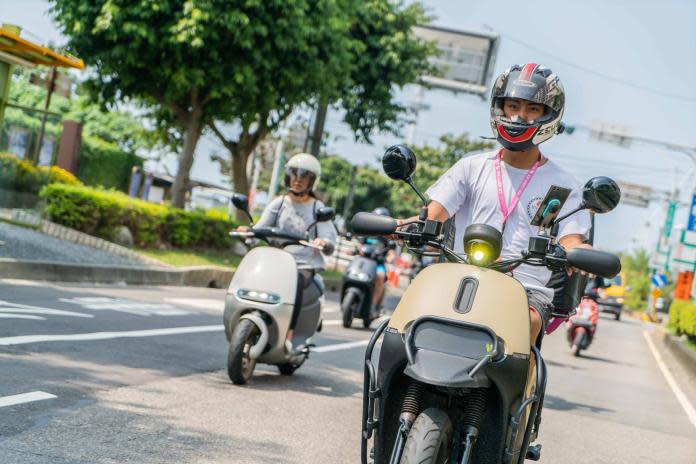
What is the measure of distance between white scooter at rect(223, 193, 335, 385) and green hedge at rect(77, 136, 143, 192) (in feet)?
89.7

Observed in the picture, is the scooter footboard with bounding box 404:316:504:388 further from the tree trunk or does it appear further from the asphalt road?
the tree trunk

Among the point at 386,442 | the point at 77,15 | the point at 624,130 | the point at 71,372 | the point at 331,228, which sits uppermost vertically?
the point at 624,130

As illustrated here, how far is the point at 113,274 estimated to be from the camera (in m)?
14.6

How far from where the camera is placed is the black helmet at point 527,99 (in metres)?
4.39

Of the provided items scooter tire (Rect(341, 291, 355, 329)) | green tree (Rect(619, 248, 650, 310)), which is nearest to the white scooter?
scooter tire (Rect(341, 291, 355, 329))

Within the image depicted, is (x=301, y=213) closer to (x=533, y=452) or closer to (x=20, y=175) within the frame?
(x=533, y=452)

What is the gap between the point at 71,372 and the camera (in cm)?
650

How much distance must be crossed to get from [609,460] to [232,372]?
2.57 metres

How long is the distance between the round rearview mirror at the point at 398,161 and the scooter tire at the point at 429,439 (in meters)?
1.05

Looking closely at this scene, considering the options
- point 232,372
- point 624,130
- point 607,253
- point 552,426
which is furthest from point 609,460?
point 624,130

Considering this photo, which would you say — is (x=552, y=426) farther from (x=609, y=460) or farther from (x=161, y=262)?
(x=161, y=262)

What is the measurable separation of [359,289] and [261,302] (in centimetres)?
703

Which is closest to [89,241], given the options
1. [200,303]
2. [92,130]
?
[200,303]

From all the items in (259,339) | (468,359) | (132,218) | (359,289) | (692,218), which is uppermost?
(692,218)
